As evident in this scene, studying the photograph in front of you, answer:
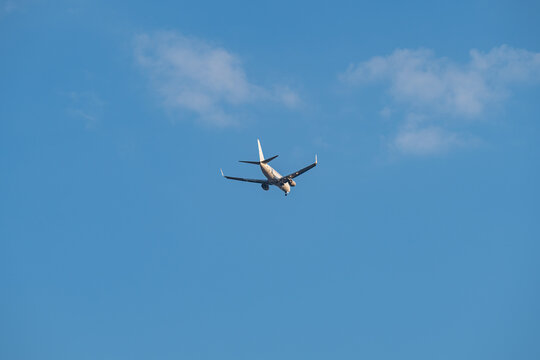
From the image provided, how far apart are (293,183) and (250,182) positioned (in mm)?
9248

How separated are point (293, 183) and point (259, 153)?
11993 millimetres

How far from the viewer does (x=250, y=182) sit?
487 ft

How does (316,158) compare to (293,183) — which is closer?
(316,158)

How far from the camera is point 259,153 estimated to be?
143 meters

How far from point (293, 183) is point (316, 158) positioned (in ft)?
36.7

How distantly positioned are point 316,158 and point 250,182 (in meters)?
15.3

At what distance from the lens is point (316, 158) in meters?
142

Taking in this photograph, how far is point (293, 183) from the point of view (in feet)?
495

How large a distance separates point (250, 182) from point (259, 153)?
7925mm
